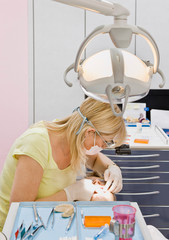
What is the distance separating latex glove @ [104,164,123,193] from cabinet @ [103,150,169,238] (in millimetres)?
567

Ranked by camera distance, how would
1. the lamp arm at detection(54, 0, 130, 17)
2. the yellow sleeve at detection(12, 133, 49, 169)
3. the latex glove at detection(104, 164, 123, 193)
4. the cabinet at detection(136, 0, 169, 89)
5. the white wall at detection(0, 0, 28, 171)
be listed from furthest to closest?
the white wall at detection(0, 0, 28, 171) → the cabinet at detection(136, 0, 169, 89) → the latex glove at detection(104, 164, 123, 193) → the yellow sleeve at detection(12, 133, 49, 169) → the lamp arm at detection(54, 0, 130, 17)

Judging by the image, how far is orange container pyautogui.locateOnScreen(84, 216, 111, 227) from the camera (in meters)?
Answer: 1.22

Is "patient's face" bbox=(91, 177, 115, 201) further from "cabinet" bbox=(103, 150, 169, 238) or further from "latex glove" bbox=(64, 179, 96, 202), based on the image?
"cabinet" bbox=(103, 150, 169, 238)

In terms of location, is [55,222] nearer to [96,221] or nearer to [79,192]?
[96,221]

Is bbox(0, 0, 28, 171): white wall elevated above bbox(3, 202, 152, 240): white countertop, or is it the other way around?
bbox(0, 0, 28, 171): white wall

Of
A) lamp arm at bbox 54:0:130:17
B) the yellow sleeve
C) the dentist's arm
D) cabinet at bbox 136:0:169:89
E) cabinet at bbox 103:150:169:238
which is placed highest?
cabinet at bbox 136:0:169:89

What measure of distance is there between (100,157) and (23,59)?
1.63 metres

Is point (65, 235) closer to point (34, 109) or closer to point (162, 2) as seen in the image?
point (34, 109)

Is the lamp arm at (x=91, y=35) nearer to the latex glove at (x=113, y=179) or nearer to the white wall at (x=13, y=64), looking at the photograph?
the latex glove at (x=113, y=179)

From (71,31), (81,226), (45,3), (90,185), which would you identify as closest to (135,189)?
(90,185)

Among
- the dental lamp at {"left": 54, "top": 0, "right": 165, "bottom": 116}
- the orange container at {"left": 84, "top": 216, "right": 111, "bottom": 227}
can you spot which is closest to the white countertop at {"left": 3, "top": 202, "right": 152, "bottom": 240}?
the orange container at {"left": 84, "top": 216, "right": 111, "bottom": 227}

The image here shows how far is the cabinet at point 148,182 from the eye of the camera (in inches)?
91.7

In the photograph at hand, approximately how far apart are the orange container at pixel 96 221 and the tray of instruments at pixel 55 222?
14mm

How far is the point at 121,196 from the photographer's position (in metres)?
2.33
